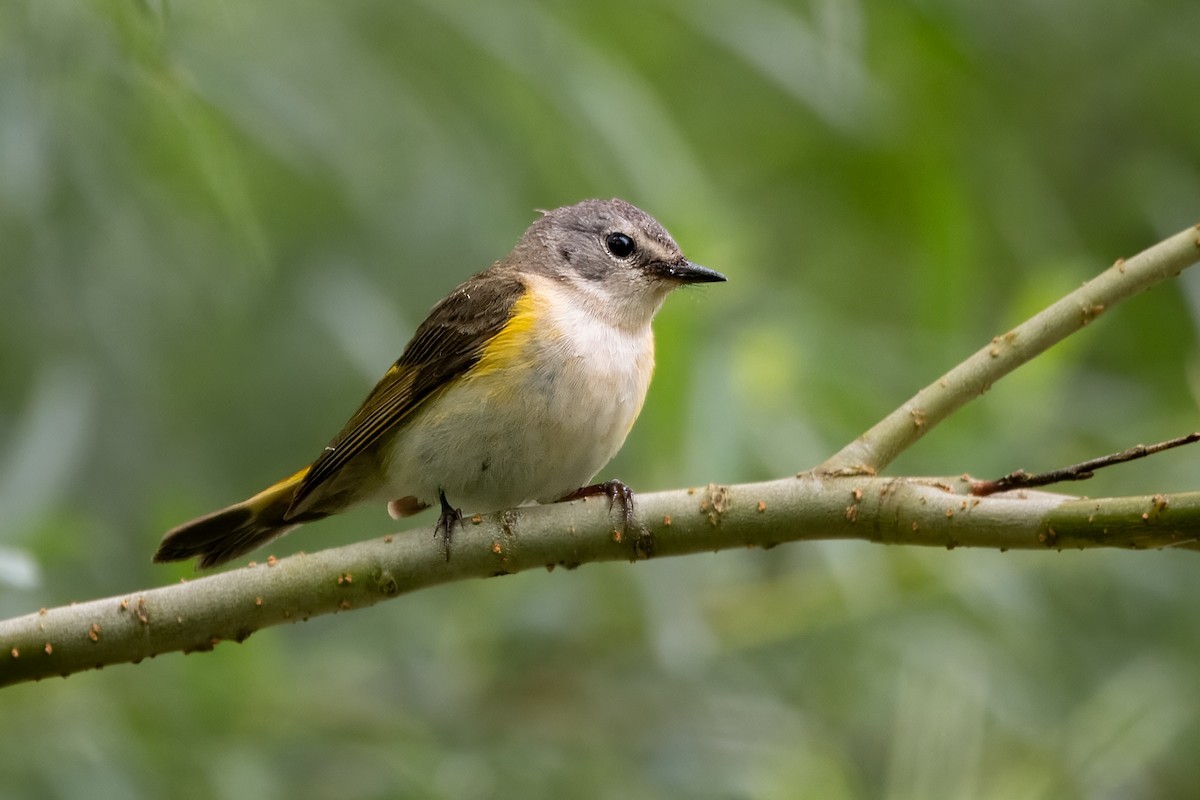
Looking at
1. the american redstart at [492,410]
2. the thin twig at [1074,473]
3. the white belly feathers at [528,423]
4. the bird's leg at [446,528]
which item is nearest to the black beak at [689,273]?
the american redstart at [492,410]

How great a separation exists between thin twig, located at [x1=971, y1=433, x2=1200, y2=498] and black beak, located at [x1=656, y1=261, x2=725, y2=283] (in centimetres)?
167

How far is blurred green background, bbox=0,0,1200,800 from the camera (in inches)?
159

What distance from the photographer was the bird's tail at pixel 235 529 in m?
3.70

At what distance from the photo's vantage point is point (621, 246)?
438 cm

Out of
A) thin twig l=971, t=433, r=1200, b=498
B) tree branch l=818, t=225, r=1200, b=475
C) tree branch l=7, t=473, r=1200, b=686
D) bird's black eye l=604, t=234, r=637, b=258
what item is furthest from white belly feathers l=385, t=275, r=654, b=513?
thin twig l=971, t=433, r=1200, b=498

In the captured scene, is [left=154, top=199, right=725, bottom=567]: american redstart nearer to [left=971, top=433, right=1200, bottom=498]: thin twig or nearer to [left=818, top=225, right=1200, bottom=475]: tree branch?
[left=818, top=225, right=1200, bottom=475]: tree branch

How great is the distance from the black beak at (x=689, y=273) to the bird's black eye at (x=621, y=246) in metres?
0.15

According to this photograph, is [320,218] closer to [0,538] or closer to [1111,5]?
[0,538]

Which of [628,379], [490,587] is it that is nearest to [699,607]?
[490,587]

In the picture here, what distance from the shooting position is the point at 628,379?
3.81m

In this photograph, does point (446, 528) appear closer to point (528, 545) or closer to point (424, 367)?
point (528, 545)

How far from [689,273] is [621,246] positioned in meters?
0.33

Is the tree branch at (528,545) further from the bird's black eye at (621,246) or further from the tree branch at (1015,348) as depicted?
the bird's black eye at (621,246)

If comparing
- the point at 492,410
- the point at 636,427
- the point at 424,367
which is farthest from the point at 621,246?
the point at 492,410
